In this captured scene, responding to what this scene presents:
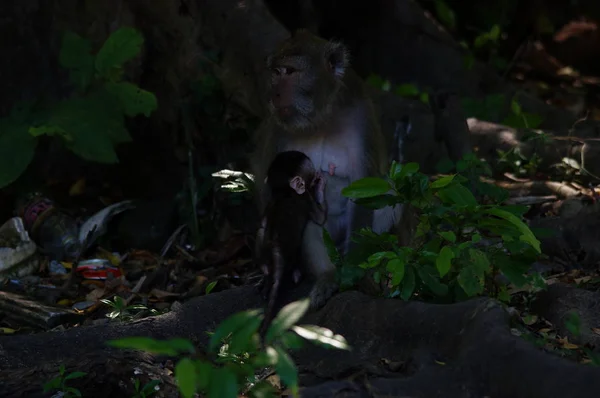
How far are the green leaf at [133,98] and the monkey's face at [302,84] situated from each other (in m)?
1.50

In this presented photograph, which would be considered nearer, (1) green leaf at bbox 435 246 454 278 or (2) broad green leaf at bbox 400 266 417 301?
(1) green leaf at bbox 435 246 454 278

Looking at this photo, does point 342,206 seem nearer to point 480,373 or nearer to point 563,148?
point 480,373

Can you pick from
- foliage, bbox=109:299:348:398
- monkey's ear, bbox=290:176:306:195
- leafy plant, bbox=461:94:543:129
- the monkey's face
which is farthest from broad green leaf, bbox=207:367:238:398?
leafy plant, bbox=461:94:543:129

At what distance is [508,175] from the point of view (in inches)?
258

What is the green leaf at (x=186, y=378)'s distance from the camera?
244 centimetres

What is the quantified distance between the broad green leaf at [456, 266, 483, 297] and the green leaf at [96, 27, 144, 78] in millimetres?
3187

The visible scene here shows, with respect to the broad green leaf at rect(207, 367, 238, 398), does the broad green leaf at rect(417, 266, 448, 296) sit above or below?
below

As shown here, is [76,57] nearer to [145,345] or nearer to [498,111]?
[498,111]

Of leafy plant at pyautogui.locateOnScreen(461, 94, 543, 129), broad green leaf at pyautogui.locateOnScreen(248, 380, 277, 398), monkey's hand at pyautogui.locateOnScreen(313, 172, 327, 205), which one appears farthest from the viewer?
leafy plant at pyautogui.locateOnScreen(461, 94, 543, 129)

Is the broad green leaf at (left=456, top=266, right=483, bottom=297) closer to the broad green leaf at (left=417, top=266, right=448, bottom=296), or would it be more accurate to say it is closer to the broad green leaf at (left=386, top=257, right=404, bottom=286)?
the broad green leaf at (left=417, top=266, right=448, bottom=296)

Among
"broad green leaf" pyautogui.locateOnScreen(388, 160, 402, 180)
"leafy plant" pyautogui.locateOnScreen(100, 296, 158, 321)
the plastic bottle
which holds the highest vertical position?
"broad green leaf" pyautogui.locateOnScreen(388, 160, 402, 180)

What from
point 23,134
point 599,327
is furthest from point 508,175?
point 23,134

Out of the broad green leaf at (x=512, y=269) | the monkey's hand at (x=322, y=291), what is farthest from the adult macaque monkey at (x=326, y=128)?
the broad green leaf at (x=512, y=269)

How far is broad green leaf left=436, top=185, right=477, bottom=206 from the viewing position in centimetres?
368
